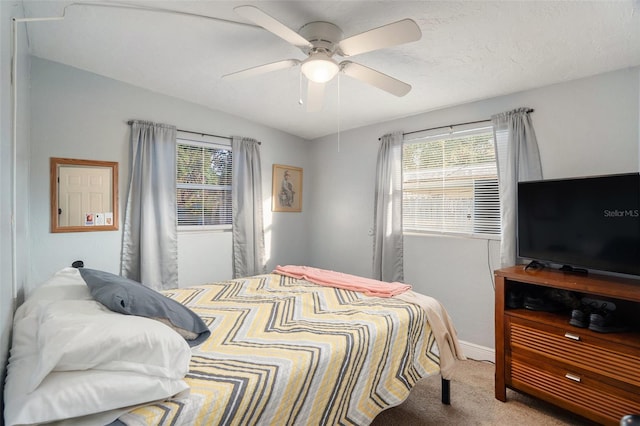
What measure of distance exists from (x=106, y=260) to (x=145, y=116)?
142cm

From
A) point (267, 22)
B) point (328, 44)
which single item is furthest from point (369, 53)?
point (267, 22)

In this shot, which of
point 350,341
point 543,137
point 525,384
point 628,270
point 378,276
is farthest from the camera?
point 378,276

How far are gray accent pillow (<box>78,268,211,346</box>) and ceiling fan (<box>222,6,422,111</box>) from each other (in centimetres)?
133

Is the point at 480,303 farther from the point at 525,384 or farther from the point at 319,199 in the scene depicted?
the point at 319,199

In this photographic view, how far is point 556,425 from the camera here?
194 cm

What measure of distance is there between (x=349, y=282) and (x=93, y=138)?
2.58 meters

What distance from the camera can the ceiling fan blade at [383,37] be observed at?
56.3 inches

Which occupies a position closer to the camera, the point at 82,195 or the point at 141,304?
the point at 141,304

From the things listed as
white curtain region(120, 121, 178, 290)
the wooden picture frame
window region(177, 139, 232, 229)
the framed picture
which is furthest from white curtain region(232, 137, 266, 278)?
the wooden picture frame

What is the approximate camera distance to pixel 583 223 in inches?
83.8

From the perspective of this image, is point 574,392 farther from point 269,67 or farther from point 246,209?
point 246,209

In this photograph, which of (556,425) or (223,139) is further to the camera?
(223,139)

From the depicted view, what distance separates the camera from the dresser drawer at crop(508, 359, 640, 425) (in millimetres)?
1743

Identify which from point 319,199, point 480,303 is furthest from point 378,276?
point 319,199
